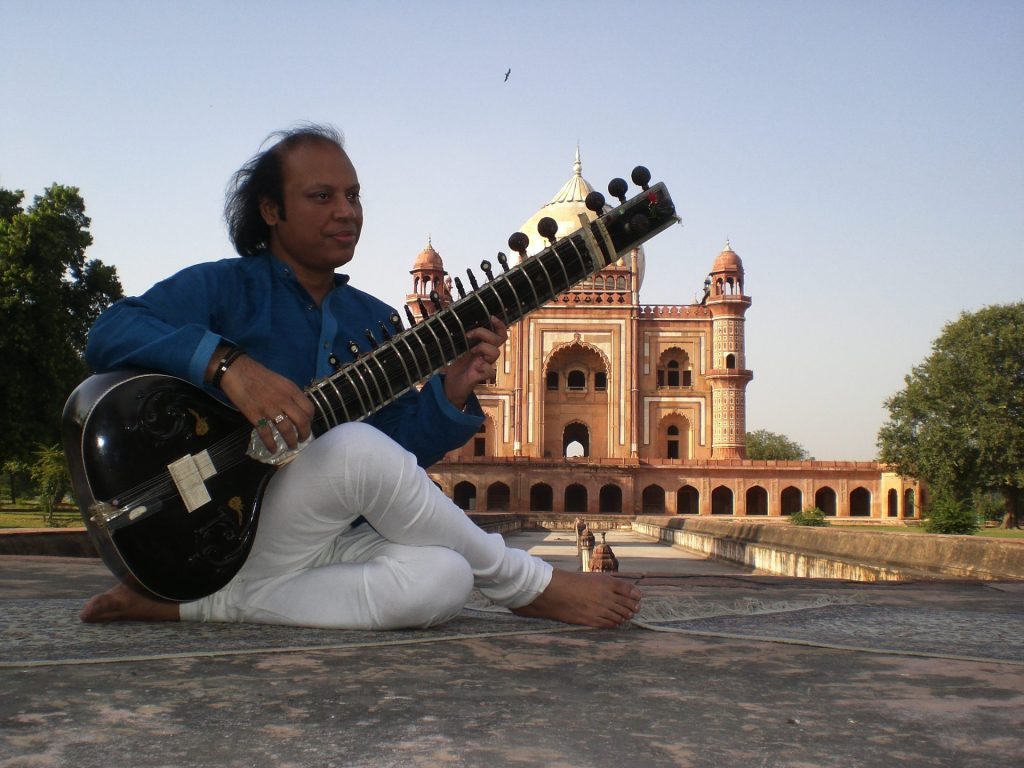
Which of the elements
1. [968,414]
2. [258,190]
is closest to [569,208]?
[968,414]

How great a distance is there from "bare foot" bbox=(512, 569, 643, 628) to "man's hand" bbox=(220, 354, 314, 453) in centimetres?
60

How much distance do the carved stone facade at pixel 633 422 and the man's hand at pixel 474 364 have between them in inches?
974

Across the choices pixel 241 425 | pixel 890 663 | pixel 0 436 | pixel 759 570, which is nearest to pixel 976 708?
pixel 890 663

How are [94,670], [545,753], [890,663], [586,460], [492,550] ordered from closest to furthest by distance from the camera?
[545,753] < [94,670] < [890,663] < [492,550] < [586,460]

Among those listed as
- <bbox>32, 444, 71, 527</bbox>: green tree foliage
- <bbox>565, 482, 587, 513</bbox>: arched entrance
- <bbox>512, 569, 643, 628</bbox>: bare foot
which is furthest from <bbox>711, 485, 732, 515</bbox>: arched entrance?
<bbox>512, 569, 643, 628</bbox>: bare foot

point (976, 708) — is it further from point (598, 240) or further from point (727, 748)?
point (598, 240)

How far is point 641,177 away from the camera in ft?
6.55

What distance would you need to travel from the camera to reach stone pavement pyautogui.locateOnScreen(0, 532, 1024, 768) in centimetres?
98

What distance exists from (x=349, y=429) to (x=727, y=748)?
96cm

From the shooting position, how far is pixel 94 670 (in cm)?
136

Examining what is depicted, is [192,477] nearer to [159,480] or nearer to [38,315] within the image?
[159,480]

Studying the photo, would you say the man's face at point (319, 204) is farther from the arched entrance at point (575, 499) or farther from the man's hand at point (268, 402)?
the arched entrance at point (575, 499)

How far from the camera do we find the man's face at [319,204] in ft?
6.76

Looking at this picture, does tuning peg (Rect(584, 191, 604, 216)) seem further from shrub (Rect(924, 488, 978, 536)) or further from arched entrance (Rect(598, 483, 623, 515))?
arched entrance (Rect(598, 483, 623, 515))
